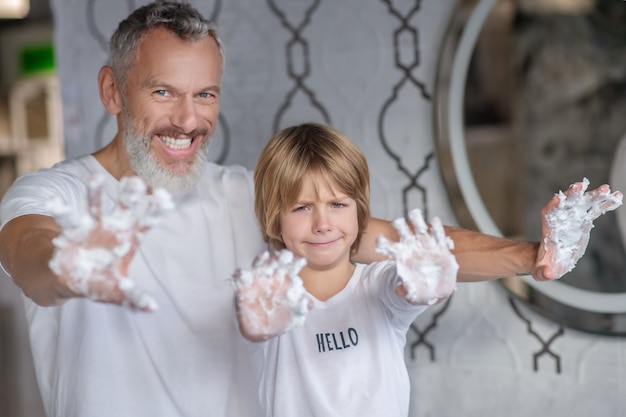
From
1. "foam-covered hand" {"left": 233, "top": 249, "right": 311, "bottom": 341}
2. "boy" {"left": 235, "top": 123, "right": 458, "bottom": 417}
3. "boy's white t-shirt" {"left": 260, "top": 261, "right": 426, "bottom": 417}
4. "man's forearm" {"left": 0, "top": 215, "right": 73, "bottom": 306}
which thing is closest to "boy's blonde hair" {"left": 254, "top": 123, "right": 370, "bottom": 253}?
"boy" {"left": 235, "top": 123, "right": 458, "bottom": 417}

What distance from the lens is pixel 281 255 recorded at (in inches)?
40.6

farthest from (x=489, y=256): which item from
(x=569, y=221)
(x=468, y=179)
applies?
(x=468, y=179)

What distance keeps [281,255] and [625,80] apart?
1102 mm

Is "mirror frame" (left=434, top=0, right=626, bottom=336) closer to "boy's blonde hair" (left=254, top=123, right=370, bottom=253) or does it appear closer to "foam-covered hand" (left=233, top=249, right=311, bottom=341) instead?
"boy's blonde hair" (left=254, top=123, right=370, bottom=253)

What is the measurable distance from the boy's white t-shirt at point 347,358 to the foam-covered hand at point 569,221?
24 cm

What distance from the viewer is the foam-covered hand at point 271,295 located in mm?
1011

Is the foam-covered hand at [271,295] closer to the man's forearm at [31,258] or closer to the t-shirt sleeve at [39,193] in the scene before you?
the man's forearm at [31,258]

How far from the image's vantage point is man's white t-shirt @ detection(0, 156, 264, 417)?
1451mm

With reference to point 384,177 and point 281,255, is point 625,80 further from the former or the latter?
point 281,255

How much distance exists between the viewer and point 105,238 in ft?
3.01

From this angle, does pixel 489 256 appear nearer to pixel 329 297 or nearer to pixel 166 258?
pixel 329 297

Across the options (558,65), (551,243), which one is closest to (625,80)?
(558,65)

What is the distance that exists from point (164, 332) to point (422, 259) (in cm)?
63

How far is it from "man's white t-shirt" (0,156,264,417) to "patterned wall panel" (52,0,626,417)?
47cm
